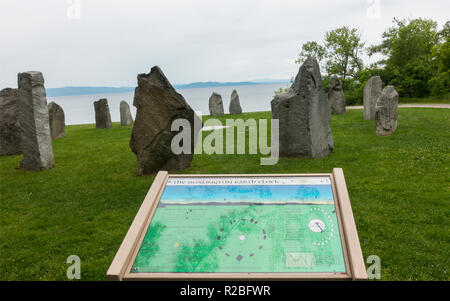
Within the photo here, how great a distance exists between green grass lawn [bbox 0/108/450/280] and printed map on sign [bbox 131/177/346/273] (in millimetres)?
1820

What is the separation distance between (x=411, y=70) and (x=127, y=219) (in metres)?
26.8

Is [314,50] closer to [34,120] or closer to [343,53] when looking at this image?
[343,53]

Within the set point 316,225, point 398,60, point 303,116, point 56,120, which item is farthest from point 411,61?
point 316,225

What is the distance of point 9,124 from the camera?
11852 mm

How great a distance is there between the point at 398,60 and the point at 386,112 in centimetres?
2104

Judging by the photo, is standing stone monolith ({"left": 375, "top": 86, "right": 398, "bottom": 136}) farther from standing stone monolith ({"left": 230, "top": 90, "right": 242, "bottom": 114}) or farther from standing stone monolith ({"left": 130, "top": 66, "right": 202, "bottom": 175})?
standing stone monolith ({"left": 230, "top": 90, "right": 242, "bottom": 114})

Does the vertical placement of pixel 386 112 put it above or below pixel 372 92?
below


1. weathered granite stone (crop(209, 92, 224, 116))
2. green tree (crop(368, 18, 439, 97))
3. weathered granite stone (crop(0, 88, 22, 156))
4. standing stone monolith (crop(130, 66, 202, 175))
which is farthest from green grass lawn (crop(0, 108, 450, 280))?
green tree (crop(368, 18, 439, 97))

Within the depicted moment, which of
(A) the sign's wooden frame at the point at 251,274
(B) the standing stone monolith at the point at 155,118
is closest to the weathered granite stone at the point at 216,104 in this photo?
(B) the standing stone monolith at the point at 155,118

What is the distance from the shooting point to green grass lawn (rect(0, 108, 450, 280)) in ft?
15.9

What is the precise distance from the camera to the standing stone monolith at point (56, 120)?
15.0 m
